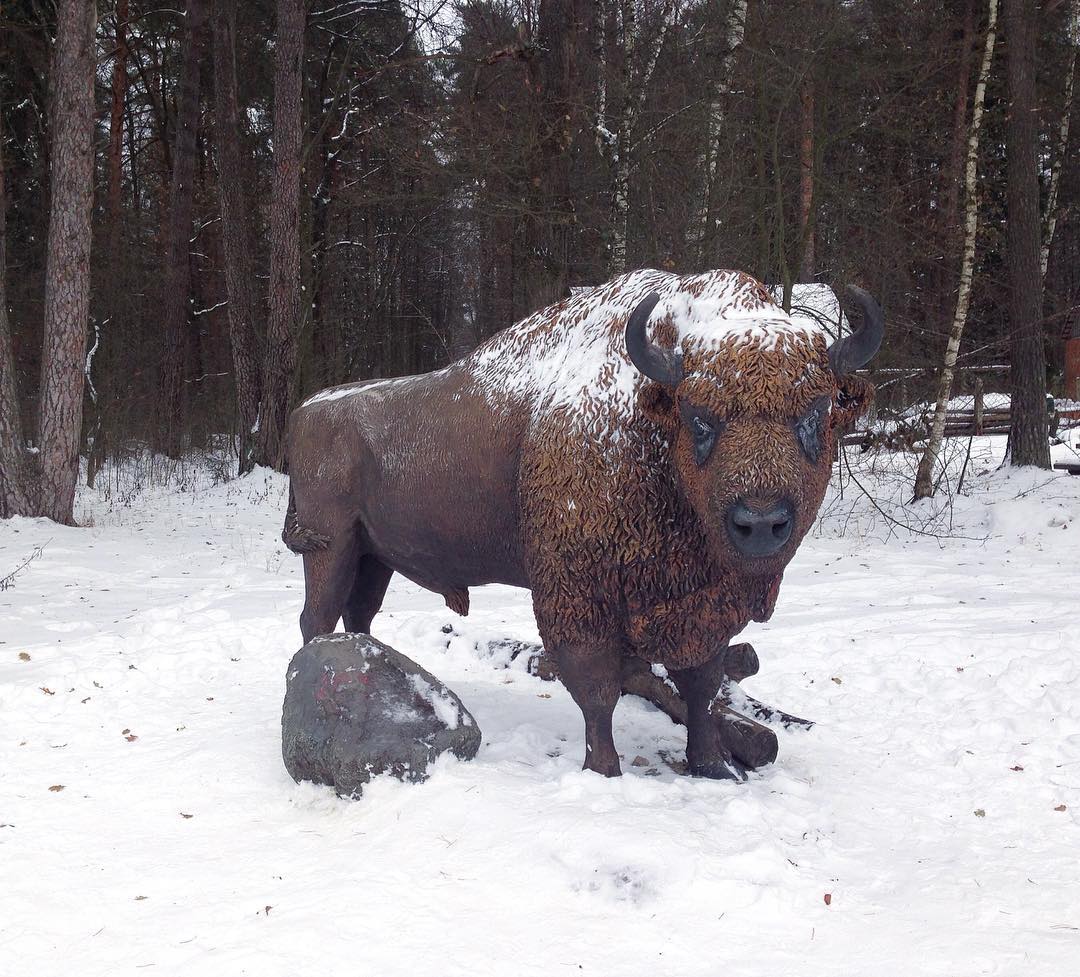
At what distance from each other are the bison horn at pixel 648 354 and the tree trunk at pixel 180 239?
1455 centimetres

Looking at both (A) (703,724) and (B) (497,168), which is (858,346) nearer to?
(A) (703,724)

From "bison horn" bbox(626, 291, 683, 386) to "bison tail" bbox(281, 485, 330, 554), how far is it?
77.6 inches

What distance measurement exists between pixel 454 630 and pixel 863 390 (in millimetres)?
3638

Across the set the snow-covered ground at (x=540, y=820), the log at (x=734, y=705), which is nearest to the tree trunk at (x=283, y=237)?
the snow-covered ground at (x=540, y=820)

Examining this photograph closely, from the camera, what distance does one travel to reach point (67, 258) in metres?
10.5

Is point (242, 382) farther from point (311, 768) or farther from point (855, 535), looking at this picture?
point (311, 768)

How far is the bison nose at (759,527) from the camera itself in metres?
3.02

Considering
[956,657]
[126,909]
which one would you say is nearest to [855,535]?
[956,657]

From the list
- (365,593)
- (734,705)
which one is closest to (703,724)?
(734,705)

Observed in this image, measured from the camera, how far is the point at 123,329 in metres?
17.3

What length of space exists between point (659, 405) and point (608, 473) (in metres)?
0.33

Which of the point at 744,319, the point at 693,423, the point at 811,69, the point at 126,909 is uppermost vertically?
the point at 811,69

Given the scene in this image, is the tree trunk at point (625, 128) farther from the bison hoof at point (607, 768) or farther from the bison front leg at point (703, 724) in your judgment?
the bison hoof at point (607, 768)

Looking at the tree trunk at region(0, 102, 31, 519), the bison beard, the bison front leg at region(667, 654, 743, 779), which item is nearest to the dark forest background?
the tree trunk at region(0, 102, 31, 519)
